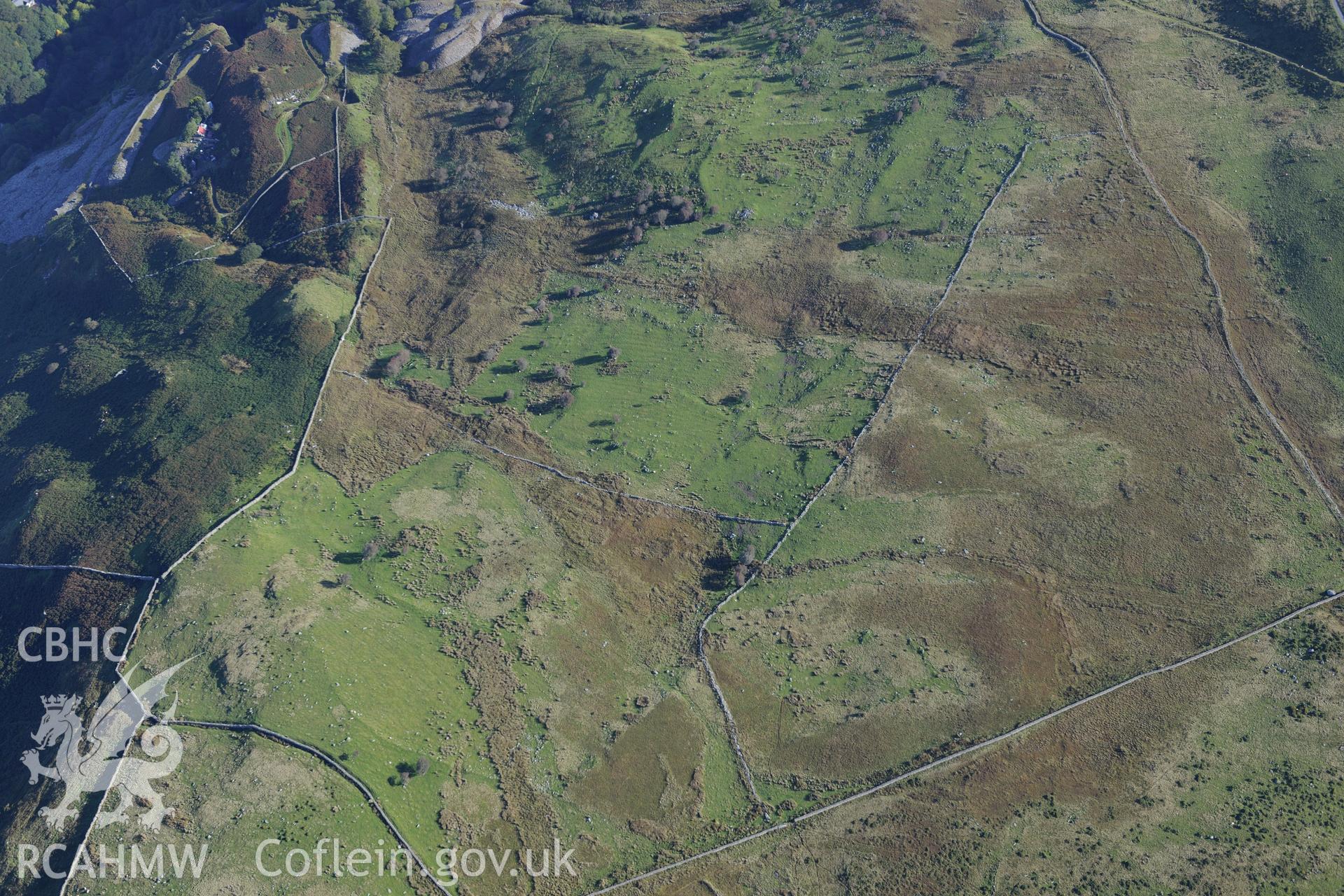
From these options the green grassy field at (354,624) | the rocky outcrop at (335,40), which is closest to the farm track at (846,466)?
the green grassy field at (354,624)

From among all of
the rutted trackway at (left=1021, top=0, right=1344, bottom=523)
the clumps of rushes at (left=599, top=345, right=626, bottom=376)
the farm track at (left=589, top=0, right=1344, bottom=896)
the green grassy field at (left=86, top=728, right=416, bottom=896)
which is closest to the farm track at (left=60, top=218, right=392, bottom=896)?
the green grassy field at (left=86, top=728, right=416, bottom=896)

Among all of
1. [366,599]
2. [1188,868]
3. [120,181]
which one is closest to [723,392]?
[366,599]

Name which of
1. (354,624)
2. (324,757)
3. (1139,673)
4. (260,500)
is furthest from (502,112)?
(1139,673)

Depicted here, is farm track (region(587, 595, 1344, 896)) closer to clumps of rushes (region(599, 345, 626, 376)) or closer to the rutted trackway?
the rutted trackway

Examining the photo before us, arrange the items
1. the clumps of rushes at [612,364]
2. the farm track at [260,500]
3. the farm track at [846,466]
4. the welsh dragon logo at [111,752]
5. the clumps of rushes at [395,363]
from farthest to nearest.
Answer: the clumps of rushes at [395,363] → the clumps of rushes at [612,364] → the farm track at [846,466] → the welsh dragon logo at [111,752] → the farm track at [260,500]

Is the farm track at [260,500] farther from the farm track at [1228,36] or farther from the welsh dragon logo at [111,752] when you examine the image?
the farm track at [1228,36]

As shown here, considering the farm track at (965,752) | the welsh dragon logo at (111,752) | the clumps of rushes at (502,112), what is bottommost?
the farm track at (965,752)

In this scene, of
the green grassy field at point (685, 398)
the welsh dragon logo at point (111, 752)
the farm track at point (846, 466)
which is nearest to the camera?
the welsh dragon logo at point (111, 752)
